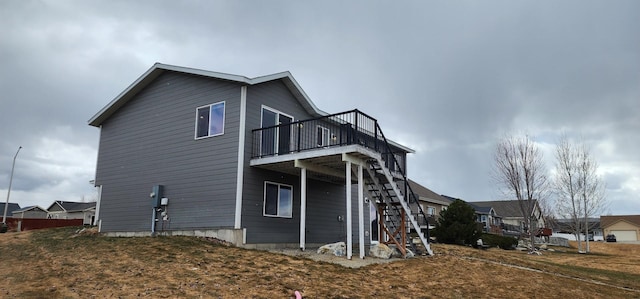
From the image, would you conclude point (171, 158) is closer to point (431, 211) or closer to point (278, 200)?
point (278, 200)

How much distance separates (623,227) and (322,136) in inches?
2458

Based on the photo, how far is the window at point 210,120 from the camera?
14.3m

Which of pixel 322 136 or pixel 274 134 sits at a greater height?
pixel 322 136

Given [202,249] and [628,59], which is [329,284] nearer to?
[202,249]

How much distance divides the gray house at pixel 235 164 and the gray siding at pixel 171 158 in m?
0.04

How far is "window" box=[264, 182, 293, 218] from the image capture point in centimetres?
1431

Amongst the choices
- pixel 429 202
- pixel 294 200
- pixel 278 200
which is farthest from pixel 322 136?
pixel 429 202

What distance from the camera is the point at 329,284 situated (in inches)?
343

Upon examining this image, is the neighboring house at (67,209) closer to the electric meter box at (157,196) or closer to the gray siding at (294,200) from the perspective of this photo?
the electric meter box at (157,196)

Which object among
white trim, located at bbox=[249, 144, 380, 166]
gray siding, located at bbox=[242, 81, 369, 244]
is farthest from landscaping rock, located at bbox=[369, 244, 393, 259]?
gray siding, located at bbox=[242, 81, 369, 244]

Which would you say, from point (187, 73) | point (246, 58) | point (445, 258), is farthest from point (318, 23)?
point (445, 258)

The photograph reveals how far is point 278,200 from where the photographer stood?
1479 cm

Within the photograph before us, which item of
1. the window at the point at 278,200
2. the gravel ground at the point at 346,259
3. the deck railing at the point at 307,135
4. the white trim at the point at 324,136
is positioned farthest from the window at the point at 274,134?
the gravel ground at the point at 346,259

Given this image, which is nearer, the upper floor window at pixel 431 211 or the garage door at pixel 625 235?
the upper floor window at pixel 431 211
